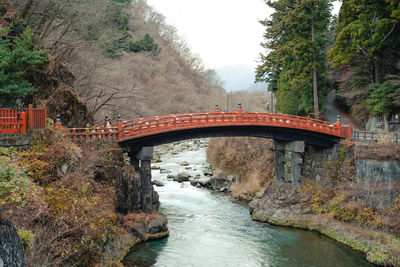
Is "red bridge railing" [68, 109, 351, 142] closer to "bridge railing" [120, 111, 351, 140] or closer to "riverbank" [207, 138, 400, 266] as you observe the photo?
"bridge railing" [120, 111, 351, 140]

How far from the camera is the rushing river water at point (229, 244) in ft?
57.7

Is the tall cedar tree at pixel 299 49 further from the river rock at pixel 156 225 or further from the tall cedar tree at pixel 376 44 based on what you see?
the river rock at pixel 156 225

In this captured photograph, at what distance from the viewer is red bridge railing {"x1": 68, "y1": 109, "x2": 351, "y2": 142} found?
2097 cm

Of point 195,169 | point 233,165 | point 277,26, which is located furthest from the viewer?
point 195,169

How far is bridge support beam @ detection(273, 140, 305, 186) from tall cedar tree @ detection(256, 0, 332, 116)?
21.7ft

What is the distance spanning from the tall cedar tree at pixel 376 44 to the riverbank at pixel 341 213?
649cm

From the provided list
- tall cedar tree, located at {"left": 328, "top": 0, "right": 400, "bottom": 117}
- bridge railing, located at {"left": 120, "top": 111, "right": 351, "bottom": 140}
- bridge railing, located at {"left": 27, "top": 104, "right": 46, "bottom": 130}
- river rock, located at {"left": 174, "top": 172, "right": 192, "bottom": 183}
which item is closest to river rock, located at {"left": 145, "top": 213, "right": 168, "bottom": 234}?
bridge railing, located at {"left": 120, "top": 111, "right": 351, "bottom": 140}

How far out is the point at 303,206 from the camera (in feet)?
78.9

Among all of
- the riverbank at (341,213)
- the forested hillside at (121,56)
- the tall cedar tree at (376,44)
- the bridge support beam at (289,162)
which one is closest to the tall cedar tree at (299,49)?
the tall cedar tree at (376,44)

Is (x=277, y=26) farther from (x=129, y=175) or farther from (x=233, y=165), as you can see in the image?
(x=129, y=175)

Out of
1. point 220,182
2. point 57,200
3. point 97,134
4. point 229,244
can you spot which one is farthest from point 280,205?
point 57,200

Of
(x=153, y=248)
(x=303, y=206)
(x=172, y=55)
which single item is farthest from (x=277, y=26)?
(x=172, y=55)

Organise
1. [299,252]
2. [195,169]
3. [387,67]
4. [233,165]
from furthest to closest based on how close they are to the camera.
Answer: [195,169], [233,165], [387,67], [299,252]

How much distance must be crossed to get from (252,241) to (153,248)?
599 cm
